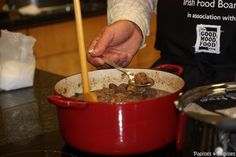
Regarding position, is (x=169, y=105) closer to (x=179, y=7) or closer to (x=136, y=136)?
(x=136, y=136)

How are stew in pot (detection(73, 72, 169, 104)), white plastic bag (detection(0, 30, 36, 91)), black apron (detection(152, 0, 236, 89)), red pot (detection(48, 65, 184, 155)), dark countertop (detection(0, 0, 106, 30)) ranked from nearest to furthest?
red pot (detection(48, 65, 184, 155)) → stew in pot (detection(73, 72, 169, 104)) → black apron (detection(152, 0, 236, 89)) → white plastic bag (detection(0, 30, 36, 91)) → dark countertop (detection(0, 0, 106, 30))

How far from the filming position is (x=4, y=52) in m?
1.22

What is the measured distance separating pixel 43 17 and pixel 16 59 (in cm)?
103

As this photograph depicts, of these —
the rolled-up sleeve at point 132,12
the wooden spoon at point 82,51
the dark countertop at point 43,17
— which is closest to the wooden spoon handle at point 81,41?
the wooden spoon at point 82,51

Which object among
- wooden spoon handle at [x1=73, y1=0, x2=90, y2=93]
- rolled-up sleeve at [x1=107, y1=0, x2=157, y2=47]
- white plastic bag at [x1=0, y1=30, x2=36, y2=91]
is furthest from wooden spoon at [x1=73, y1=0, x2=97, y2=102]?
white plastic bag at [x1=0, y1=30, x2=36, y2=91]

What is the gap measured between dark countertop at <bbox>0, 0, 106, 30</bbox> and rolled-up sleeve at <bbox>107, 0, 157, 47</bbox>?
110 centimetres

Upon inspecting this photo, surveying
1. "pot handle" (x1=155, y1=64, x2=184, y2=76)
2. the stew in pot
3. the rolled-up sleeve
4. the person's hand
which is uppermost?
the rolled-up sleeve

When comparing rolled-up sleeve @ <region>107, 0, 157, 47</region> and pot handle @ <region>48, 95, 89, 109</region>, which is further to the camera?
rolled-up sleeve @ <region>107, 0, 157, 47</region>

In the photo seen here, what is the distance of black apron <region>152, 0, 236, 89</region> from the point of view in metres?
1.01

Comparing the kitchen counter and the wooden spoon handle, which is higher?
the wooden spoon handle

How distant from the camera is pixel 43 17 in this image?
222 centimetres

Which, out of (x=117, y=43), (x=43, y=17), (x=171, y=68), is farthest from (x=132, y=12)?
(x=43, y=17)

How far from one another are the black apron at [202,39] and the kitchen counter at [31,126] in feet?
0.97

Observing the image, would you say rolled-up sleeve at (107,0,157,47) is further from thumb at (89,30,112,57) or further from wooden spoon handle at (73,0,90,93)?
wooden spoon handle at (73,0,90,93)
